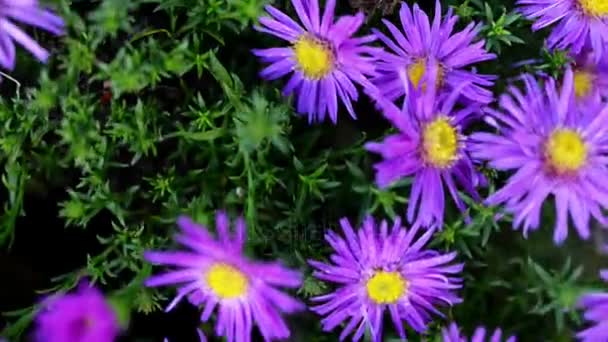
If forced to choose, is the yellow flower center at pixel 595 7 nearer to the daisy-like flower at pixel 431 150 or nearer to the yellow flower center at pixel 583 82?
the yellow flower center at pixel 583 82

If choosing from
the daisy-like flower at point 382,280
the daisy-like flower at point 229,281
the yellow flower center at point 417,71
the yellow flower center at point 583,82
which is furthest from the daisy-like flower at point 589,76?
the daisy-like flower at point 229,281

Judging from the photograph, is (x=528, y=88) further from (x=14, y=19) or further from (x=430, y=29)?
(x=14, y=19)

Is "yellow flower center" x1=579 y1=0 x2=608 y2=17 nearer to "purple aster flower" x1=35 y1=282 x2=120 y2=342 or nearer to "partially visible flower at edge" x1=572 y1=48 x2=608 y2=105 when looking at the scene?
"partially visible flower at edge" x1=572 y1=48 x2=608 y2=105

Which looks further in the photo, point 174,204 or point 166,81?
point 166,81

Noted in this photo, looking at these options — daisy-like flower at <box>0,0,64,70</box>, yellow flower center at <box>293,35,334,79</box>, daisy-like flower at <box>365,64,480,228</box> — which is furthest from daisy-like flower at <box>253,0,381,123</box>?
daisy-like flower at <box>0,0,64,70</box>

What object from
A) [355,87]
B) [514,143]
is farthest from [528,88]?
[355,87]
